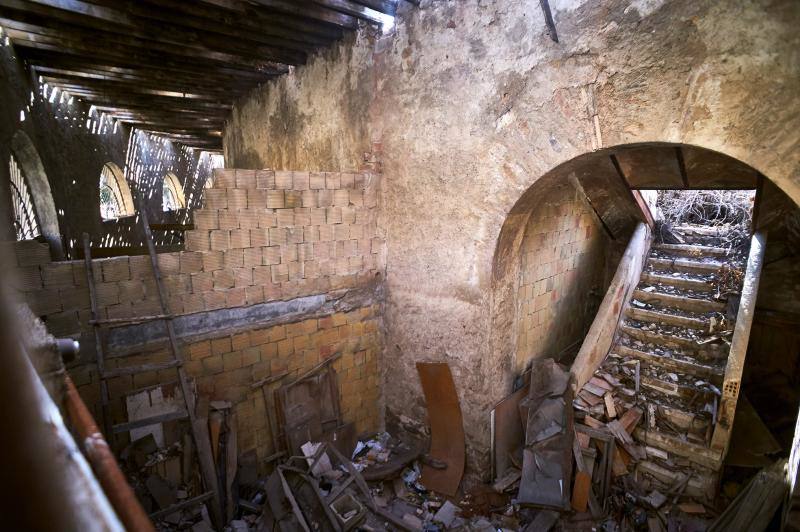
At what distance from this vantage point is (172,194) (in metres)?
15.4

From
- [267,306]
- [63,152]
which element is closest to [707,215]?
[267,306]

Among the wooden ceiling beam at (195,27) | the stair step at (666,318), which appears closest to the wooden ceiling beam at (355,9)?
the wooden ceiling beam at (195,27)

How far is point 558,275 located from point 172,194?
48.0 ft

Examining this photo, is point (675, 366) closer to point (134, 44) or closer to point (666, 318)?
point (666, 318)

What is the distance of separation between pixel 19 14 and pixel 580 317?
8.16 meters

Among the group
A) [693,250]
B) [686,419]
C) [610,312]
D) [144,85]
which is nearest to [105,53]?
[144,85]

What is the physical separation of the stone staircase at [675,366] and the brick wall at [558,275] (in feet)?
2.60

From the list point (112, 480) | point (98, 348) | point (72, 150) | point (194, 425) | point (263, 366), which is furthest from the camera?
point (72, 150)

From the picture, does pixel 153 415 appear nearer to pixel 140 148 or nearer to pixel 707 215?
pixel 707 215

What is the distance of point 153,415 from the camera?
3.71 meters

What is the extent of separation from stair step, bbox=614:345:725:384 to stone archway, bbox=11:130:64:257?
326 inches

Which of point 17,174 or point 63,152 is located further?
point 63,152

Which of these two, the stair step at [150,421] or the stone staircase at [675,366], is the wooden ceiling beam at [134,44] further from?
the stone staircase at [675,366]

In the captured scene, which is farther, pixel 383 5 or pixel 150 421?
pixel 383 5
